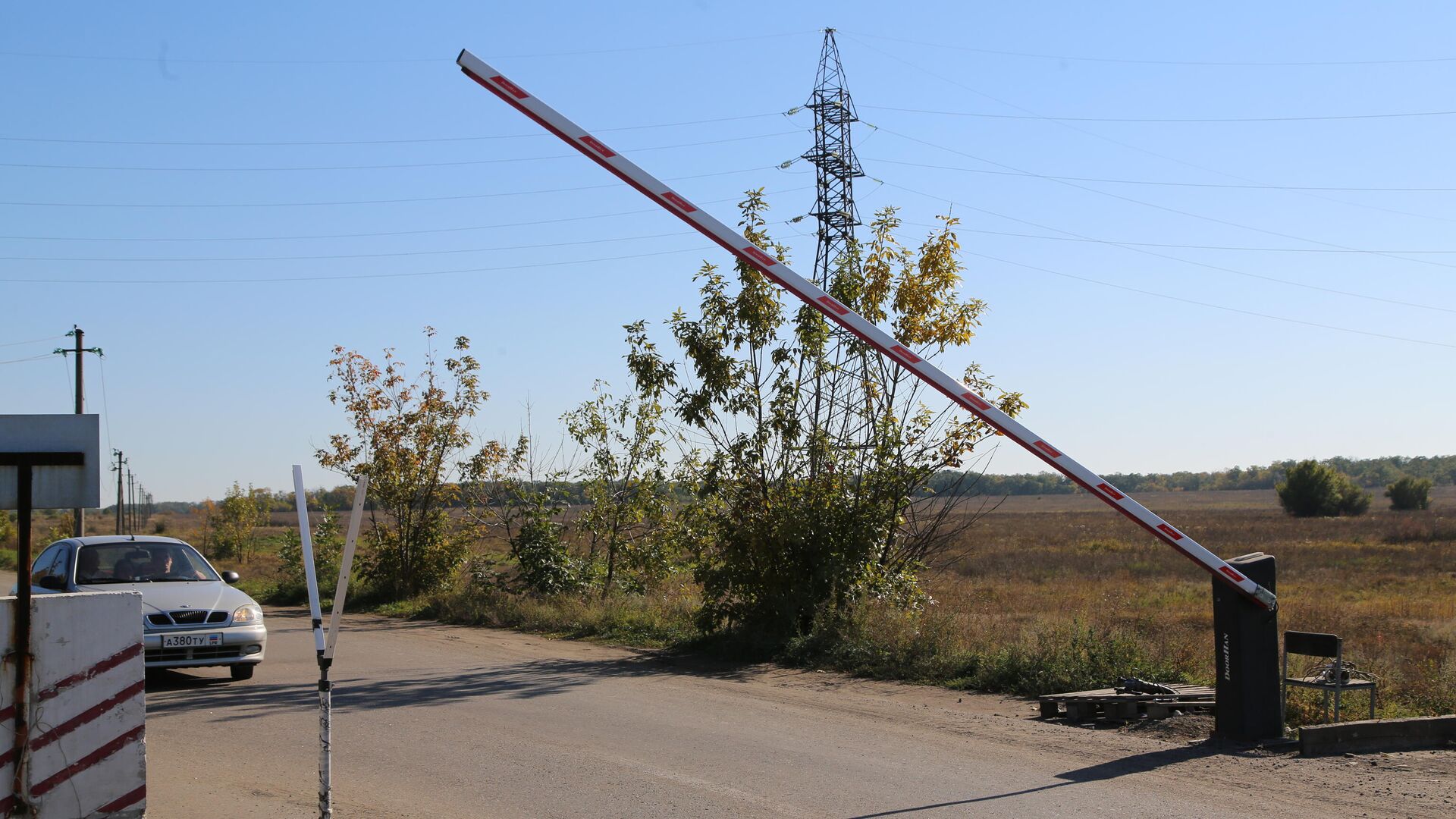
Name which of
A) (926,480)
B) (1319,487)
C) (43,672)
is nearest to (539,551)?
(926,480)

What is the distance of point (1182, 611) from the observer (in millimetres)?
26141

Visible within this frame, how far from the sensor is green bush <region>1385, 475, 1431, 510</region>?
9275cm

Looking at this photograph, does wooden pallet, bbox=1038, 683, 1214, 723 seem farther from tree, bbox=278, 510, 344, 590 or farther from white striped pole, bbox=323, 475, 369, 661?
tree, bbox=278, 510, 344, 590

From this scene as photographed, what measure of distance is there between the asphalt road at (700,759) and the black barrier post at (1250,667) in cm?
39

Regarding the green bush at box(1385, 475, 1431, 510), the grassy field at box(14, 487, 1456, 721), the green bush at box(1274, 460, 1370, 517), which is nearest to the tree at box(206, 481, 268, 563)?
the grassy field at box(14, 487, 1456, 721)

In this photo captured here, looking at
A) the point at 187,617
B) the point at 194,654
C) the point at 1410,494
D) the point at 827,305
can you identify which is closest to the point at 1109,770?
the point at 827,305

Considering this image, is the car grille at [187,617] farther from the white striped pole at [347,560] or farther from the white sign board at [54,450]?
the white striped pole at [347,560]

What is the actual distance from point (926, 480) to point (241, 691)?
8.66 metres

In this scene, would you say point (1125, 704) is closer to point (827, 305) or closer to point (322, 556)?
point (827, 305)

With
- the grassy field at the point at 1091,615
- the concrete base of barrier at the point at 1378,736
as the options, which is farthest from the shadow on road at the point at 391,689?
the concrete base of barrier at the point at 1378,736

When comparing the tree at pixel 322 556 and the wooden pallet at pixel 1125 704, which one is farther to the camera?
the tree at pixel 322 556

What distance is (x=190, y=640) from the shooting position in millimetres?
11648

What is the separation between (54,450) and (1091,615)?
19368mm

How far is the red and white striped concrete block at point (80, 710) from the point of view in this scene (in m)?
5.48
